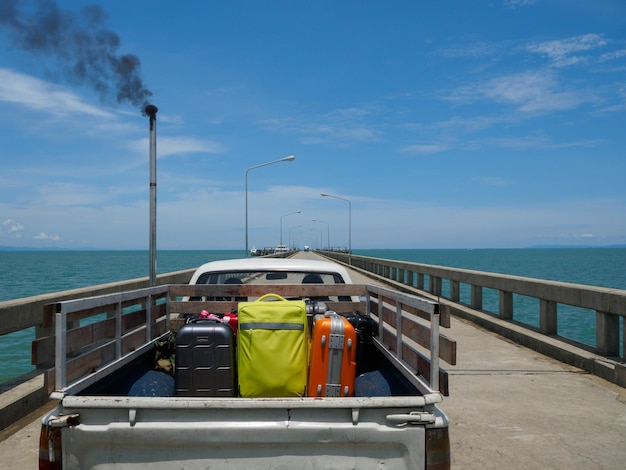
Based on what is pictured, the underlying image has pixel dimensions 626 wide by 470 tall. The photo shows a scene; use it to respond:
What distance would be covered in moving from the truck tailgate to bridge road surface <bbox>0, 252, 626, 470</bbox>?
6.33 feet

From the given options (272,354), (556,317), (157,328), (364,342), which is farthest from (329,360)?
(556,317)

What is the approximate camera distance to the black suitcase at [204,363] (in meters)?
4.17

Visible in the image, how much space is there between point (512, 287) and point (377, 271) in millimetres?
25186

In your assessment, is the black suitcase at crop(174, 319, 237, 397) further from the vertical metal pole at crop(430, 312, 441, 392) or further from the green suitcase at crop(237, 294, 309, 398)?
the vertical metal pole at crop(430, 312, 441, 392)

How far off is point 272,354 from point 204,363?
0.55 m

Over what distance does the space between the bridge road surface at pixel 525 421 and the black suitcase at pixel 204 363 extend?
5.30 feet

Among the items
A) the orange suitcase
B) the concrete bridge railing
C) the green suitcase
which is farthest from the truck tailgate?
the concrete bridge railing

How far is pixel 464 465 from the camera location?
15.7 ft

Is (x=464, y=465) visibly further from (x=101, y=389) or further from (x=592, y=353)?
(x=592, y=353)

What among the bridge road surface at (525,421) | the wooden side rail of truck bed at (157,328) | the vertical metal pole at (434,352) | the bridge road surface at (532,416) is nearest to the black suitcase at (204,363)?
the wooden side rail of truck bed at (157,328)

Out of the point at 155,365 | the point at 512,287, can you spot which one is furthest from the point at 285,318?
the point at 512,287

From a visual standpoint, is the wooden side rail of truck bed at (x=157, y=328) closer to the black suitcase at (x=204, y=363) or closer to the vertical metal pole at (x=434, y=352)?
the vertical metal pole at (x=434, y=352)

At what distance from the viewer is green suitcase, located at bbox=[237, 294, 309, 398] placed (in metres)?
3.94

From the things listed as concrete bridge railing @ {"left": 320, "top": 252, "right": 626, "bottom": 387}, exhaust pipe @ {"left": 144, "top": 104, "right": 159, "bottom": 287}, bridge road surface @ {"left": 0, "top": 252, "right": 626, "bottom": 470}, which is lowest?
bridge road surface @ {"left": 0, "top": 252, "right": 626, "bottom": 470}
